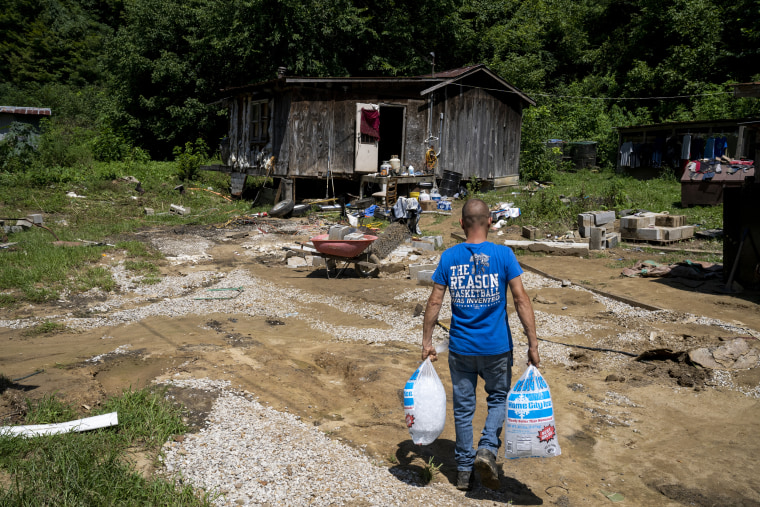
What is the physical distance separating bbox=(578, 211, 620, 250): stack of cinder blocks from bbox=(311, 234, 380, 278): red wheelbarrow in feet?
16.4

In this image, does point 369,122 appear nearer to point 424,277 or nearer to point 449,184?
point 449,184

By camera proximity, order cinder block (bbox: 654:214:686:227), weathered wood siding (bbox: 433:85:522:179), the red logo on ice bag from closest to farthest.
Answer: the red logo on ice bag, cinder block (bbox: 654:214:686:227), weathered wood siding (bbox: 433:85:522:179)

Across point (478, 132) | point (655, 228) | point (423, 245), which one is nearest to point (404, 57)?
point (478, 132)

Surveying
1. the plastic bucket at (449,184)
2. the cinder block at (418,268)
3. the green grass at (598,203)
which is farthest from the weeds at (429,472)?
the plastic bucket at (449,184)

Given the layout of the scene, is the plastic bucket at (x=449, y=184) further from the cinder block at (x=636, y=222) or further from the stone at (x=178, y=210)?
the stone at (x=178, y=210)

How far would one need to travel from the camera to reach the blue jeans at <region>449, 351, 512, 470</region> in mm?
3854

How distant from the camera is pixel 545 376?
6273 mm

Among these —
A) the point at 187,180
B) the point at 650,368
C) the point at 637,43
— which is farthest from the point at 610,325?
the point at 637,43

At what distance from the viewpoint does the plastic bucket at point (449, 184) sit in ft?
67.0

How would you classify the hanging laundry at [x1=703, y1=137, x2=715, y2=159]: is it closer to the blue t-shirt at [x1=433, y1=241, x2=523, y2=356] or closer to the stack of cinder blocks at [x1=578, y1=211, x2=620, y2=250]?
the stack of cinder blocks at [x1=578, y1=211, x2=620, y2=250]

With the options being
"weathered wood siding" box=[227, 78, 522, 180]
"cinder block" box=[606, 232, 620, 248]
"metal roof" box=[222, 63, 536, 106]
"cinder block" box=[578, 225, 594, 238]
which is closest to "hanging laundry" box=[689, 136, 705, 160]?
"weathered wood siding" box=[227, 78, 522, 180]

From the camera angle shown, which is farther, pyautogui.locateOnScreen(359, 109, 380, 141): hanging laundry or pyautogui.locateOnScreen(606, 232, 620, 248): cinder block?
pyautogui.locateOnScreen(359, 109, 380, 141): hanging laundry

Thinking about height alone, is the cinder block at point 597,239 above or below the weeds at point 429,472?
above

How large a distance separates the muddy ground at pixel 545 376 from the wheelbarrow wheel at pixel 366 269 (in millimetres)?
1866
